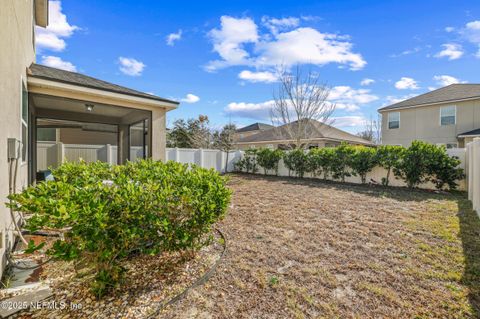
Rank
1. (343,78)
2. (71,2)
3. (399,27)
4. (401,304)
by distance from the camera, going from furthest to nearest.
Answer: (343,78), (399,27), (71,2), (401,304)

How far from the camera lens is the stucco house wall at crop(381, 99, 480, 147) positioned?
15383mm

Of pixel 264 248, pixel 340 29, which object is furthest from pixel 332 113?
pixel 264 248

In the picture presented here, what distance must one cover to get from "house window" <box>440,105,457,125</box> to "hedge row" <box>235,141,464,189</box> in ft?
32.6

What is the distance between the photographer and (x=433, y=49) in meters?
12.2

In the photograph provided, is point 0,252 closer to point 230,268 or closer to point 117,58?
point 230,268

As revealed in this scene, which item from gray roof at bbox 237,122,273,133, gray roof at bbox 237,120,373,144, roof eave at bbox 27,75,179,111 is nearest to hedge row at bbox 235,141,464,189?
gray roof at bbox 237,120,373,144

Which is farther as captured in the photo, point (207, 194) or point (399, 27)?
point (399, 27)

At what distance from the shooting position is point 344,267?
3.17 metres

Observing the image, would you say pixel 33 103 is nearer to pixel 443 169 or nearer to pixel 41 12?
pixel 41 12

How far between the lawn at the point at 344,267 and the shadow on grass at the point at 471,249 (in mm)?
12

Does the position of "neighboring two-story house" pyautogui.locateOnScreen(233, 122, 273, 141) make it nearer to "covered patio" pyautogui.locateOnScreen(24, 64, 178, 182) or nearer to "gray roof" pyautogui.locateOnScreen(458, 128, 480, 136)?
"covered patio" pyautogui.locateOnScreen(24, 64, 178, 182)

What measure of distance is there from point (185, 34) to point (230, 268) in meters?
11.7

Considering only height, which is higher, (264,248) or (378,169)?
(378,169)

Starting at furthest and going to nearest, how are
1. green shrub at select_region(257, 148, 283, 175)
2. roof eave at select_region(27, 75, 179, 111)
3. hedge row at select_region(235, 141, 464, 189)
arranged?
green shrub at select_region(257, 148, 283, 175)
hedge row at select_region(235, 141, 464, 189)
roof eave at select_region(27, 75, 179, 111)
